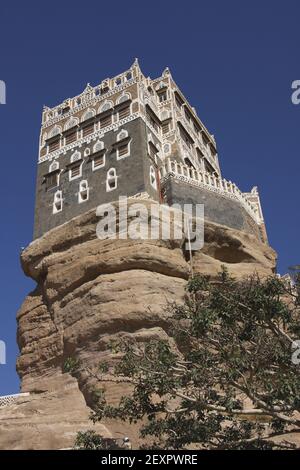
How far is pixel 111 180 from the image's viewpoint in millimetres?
29547

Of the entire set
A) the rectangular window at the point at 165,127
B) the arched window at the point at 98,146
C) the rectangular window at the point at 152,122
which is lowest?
the arched window at the point at 98,146

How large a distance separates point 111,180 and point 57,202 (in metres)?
3.73

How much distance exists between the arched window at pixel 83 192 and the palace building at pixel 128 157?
6cm

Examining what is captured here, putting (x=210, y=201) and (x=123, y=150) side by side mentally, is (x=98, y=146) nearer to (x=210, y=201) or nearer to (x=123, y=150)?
(x=123, y=150)

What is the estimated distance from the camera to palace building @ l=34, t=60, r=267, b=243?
94.1 ft

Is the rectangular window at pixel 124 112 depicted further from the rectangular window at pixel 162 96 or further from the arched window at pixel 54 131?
the rectangular window at pixel 162 96

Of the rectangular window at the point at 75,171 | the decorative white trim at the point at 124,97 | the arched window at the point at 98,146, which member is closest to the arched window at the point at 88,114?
the decorative white trim at the point at 124,97

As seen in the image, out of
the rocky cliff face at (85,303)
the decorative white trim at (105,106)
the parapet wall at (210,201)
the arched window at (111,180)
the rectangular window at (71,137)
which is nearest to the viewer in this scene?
the rocky cliff face at (85,303)

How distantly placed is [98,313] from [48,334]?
3.63 metres

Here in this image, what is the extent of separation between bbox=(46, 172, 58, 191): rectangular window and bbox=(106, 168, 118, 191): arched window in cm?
404

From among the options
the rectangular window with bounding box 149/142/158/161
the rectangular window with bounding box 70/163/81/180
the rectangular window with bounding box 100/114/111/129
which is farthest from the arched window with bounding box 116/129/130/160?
the rectangular window with bounding box 70/163/81/180

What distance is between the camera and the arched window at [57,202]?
31.0 metres

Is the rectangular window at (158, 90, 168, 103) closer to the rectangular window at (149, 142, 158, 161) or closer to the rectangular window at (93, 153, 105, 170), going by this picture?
the rectangular window at (149, 142, 158, 161)
